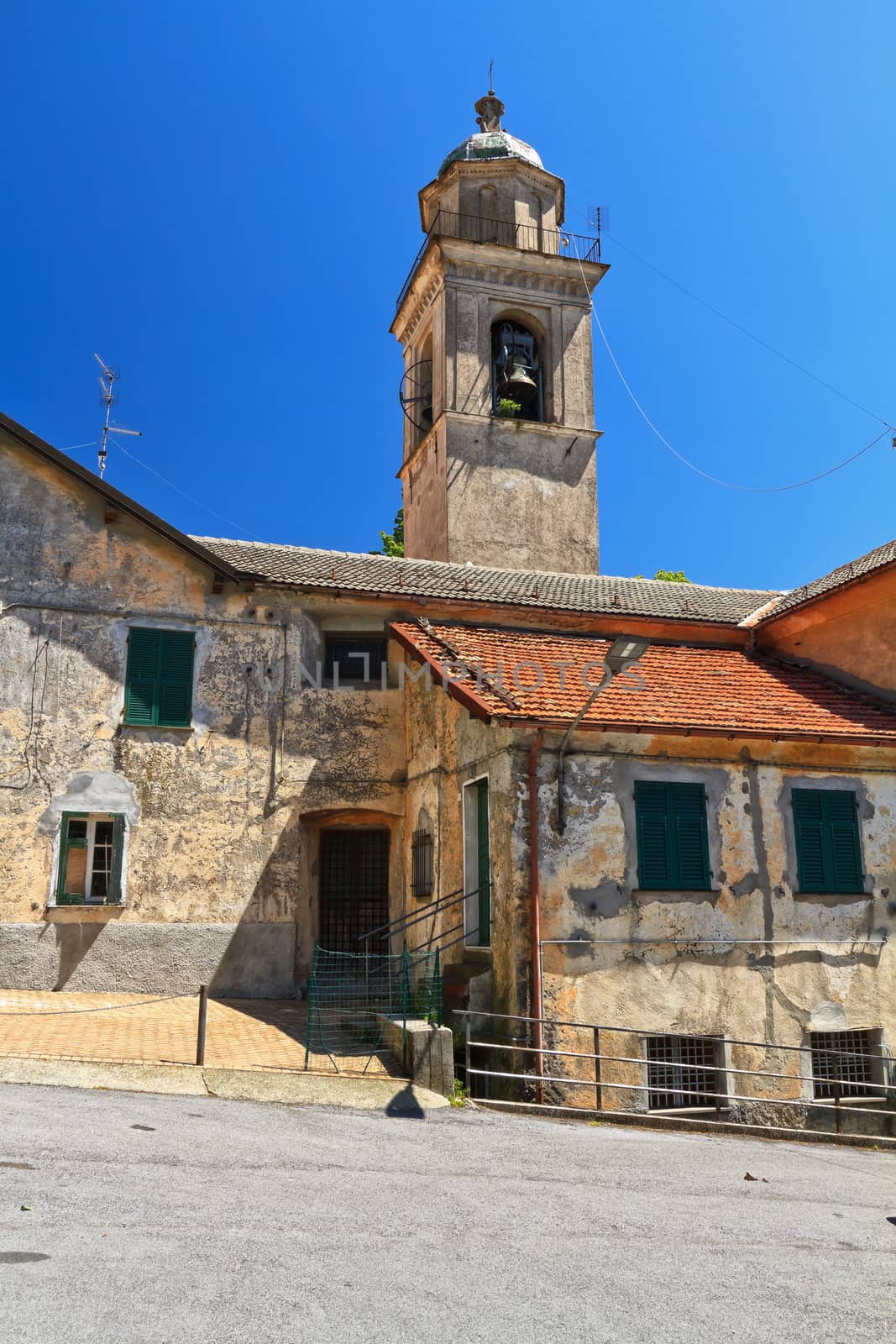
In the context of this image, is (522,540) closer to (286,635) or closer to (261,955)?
(286,635)

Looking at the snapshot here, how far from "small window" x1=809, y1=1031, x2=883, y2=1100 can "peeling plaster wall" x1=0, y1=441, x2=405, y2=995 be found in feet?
23.8

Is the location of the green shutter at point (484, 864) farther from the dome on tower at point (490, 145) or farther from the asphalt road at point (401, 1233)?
the dome on tower at point (490, 145)

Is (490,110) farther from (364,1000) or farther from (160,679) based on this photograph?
(364,1000)

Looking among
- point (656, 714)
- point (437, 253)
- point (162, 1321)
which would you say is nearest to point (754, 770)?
point (656, 714)

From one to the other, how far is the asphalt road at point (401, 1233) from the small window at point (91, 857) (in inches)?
250

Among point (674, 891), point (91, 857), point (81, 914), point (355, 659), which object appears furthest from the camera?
point (355, 659)

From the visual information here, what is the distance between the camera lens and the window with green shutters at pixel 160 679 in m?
17.0

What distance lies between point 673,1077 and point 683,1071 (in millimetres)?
143

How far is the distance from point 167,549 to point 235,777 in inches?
149

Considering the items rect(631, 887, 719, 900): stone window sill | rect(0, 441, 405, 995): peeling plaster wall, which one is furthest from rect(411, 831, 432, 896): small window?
rect(631, 887, 719, 900): stone window sill

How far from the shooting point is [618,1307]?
18.3ft

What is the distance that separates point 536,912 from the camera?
1274 centimetres

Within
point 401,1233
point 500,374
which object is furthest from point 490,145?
point 401,1233

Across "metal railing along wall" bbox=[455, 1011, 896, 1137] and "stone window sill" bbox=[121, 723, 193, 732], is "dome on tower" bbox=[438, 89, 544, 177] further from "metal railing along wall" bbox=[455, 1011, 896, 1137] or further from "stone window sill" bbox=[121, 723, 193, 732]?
"metal railing along wall" bbox=[455, 1011, 896, 1137]
